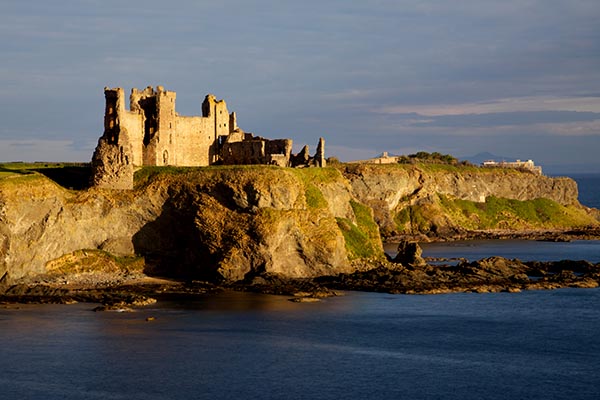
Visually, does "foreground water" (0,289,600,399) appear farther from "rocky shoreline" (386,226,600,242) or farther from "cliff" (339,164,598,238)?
"cliff" (339,164,598,238)

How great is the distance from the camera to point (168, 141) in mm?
104562

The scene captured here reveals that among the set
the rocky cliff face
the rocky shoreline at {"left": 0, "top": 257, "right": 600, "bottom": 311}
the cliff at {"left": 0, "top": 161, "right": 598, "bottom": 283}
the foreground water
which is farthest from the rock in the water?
the foreground water

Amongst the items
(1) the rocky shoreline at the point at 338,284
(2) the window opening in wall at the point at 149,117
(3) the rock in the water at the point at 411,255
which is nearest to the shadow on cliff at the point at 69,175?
(2) the window opening in wall at the point at 149,117

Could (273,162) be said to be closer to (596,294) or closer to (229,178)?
(229,178)

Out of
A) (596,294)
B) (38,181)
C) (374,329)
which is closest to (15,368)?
(374,329)

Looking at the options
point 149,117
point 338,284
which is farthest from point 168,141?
point 338,284

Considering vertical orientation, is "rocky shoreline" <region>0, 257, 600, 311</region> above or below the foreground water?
above

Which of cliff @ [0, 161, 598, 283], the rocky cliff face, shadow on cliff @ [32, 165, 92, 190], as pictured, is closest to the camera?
cliff @ [0, 161, 598, 283]

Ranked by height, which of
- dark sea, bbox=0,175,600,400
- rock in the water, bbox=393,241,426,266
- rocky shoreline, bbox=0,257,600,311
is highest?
rock in the water, bbox=393,241,426,266

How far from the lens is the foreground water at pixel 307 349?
53.5 m

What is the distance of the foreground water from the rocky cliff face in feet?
25.8

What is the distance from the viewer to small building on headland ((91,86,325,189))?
298ft

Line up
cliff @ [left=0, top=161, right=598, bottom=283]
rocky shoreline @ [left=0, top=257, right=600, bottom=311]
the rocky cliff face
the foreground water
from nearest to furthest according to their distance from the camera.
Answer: the foreground water, rocky shoreline @ [left=0, top=257, right=600, bottom=311], cliff @ [left=0, top=161, right=598, bottom=283], the rocky cliff face

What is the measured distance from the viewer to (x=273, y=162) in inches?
4166
